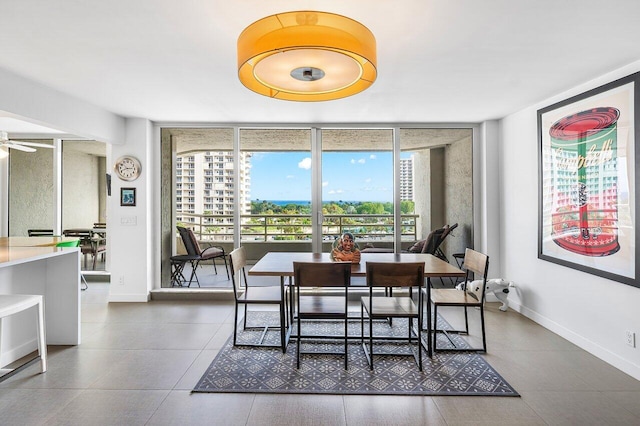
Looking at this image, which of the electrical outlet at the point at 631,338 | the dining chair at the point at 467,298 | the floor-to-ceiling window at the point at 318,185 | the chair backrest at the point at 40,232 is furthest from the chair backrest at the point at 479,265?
the chair backrest at the point at 40,232

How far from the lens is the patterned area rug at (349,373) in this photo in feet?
8.26

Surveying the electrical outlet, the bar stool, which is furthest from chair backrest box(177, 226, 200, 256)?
the electrical outlet

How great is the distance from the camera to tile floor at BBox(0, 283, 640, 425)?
2.18 m

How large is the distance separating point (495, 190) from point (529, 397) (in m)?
3.00

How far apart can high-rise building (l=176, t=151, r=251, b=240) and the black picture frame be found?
977 mm

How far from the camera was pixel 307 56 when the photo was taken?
1858 mm

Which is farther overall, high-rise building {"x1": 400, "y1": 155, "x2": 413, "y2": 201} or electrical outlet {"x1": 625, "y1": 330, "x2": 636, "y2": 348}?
high-rise building {"x1": 400, "y1": 155, "x2": 413, "y2": 201}

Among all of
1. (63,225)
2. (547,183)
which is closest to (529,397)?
(547,183)

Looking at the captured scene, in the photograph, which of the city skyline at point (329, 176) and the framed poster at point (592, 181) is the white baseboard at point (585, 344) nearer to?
the framed poster at point (592, 181)

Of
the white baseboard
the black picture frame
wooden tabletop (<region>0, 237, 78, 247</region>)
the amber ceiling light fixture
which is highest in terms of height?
the amber ceiling light fixture

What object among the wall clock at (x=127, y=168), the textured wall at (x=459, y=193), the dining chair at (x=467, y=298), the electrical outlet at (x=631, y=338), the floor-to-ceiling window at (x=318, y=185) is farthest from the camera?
the textured wall at (x=459, y=193)

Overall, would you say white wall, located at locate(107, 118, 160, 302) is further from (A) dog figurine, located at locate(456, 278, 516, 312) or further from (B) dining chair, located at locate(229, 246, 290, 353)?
(A) dog figurine, located at locate(456, 278, 516, 312)

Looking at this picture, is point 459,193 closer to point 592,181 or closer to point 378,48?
point 592,181

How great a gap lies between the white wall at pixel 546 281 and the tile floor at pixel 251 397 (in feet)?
0.66
